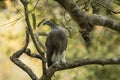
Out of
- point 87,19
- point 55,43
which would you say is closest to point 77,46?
point 55,43

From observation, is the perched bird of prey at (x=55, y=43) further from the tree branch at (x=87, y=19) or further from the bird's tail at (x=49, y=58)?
the tree branch at (x=87, y=19)

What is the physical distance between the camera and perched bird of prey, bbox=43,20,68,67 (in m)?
8.55

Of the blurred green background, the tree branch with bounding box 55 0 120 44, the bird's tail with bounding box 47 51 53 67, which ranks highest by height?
the tree branch with bounding box 55 0 120 44

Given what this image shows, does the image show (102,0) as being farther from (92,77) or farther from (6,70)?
(6,70)

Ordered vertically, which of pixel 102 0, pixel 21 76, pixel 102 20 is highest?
pixel 102 20

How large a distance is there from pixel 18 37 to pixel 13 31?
1.26ft

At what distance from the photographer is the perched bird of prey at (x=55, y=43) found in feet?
28.0

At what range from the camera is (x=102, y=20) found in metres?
5.54

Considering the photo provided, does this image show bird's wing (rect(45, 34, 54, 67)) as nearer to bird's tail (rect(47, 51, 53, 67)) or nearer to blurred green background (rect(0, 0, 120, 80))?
bird's tail (rect(47, 51, 53, 67))

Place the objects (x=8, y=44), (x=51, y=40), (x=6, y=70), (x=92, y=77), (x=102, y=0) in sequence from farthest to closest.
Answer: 1. (x=6, y=70)
2. (x=8, y=44)
3. (x=92, y=77)
4. (x=51, y=40)
5. (x=102, y=0)

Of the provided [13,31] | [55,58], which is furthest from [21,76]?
[55,58]

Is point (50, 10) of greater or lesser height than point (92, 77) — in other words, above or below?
above

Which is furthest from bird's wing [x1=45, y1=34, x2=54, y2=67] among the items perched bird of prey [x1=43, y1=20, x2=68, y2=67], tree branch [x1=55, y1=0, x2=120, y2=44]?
tree branch [x1=55, y1=0, x2=120, y2=44]

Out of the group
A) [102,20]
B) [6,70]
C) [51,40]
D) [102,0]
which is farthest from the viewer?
[6,70]
